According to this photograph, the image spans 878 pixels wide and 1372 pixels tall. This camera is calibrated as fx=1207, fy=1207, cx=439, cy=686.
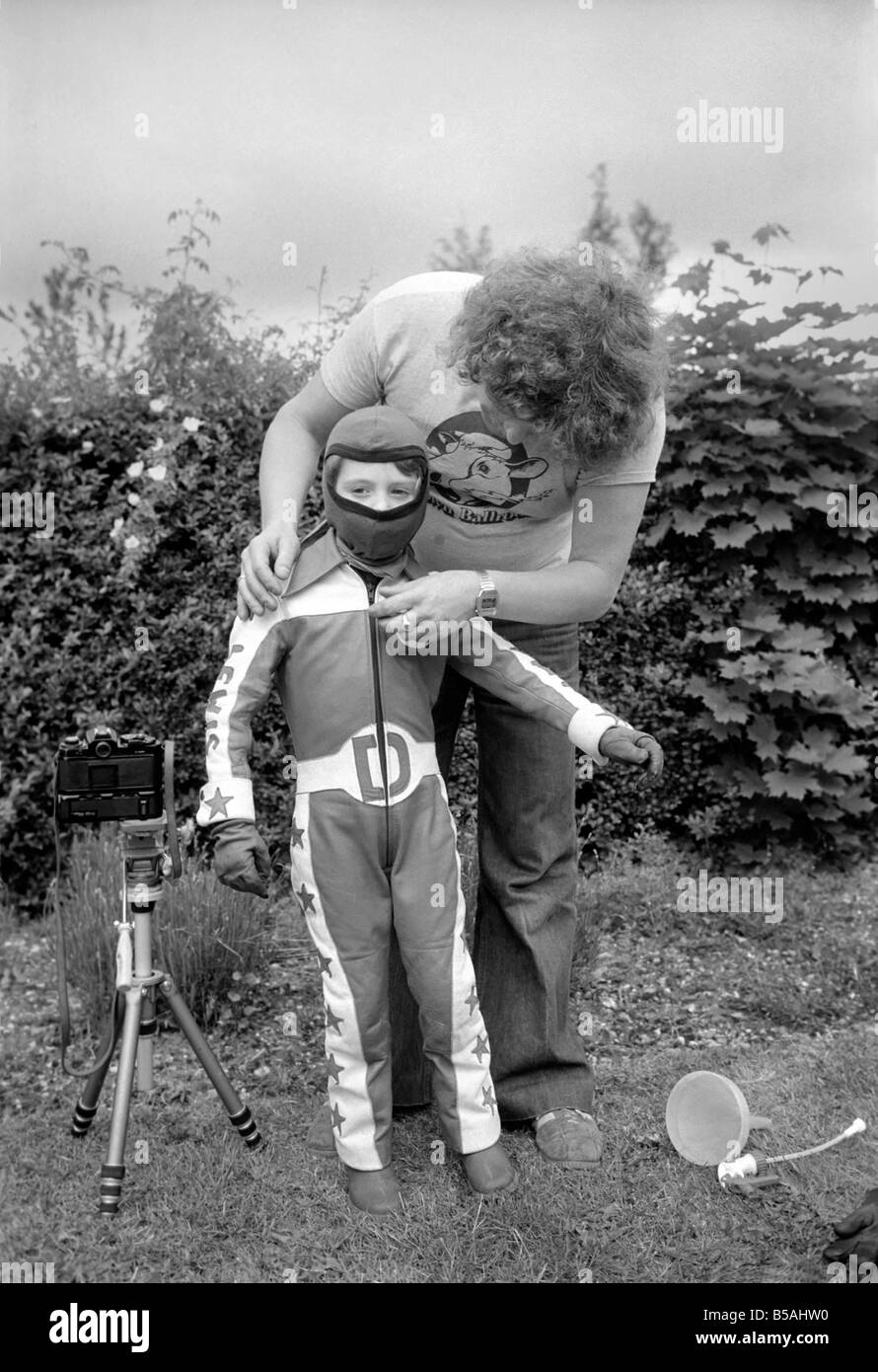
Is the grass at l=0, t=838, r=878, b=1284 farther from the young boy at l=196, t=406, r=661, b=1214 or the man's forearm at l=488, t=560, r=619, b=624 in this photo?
the man's forearm at l=488, t=560, r=619, b=624

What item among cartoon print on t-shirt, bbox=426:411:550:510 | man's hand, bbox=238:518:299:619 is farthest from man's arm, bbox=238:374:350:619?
cartoon print on t-shirt, bbox=426:411:550:510

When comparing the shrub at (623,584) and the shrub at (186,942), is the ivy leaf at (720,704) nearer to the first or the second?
the shrub at (623,584)

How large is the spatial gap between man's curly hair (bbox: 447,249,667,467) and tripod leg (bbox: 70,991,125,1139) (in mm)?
1486

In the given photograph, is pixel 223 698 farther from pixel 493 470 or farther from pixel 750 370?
pixel 750 370

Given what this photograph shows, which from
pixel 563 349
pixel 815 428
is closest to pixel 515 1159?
pixel 563 349

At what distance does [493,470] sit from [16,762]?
2.49 metres

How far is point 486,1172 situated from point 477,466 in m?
1.43

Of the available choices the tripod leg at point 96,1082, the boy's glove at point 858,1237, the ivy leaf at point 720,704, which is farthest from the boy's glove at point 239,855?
the ivy leaf at point 720,704

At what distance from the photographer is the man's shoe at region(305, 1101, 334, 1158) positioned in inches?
105

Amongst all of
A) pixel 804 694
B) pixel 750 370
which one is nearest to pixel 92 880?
pixel 804 694

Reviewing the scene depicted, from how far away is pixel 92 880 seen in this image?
363 centimetres

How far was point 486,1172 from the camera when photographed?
8.11 feet

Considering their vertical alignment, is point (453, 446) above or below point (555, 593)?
above

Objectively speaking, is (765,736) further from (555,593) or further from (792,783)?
(555,593)
